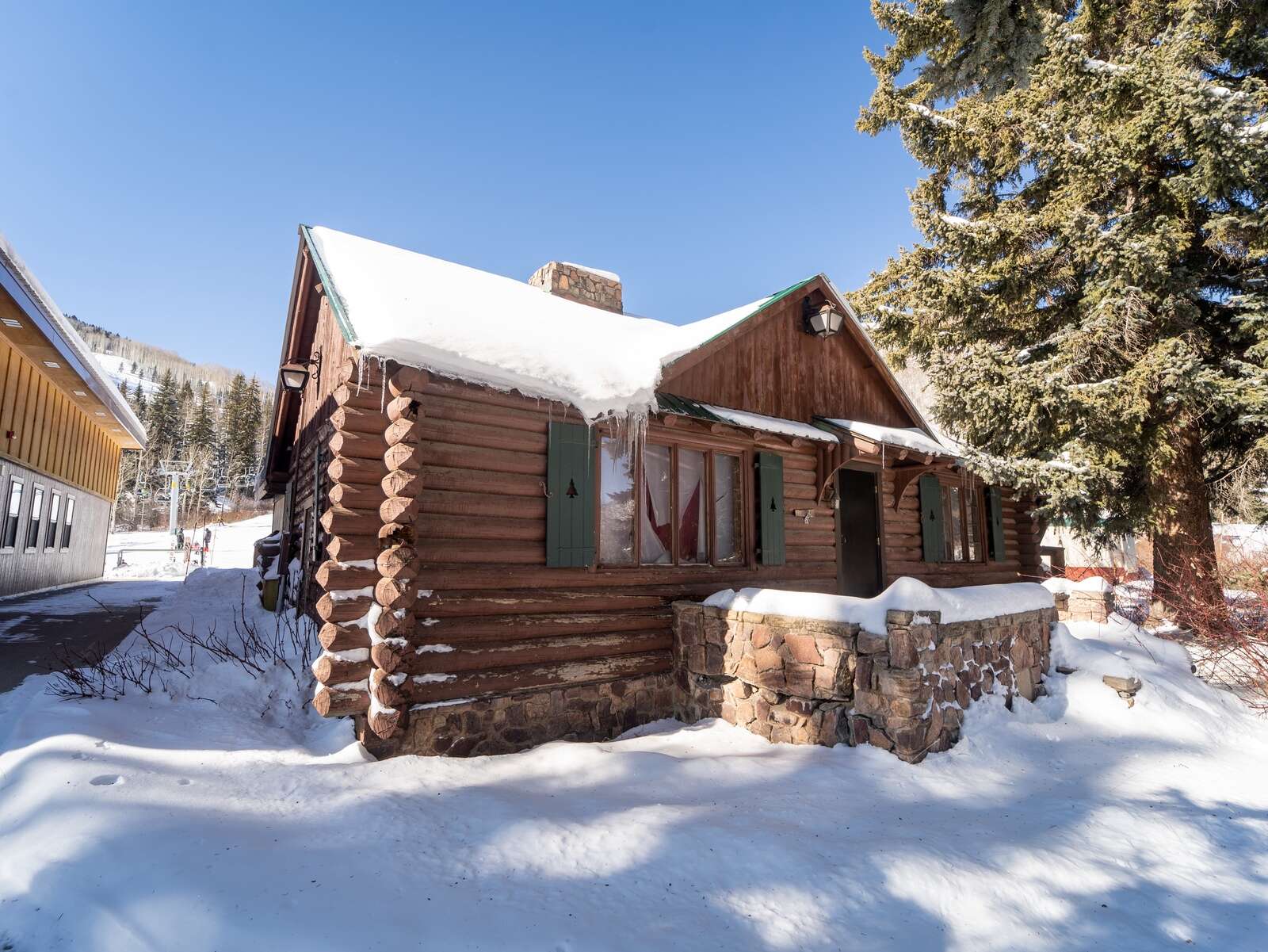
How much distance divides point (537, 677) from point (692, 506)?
9.01ft

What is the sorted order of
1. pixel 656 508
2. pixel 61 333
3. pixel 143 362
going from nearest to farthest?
pixel 656 508
pixel 61 333
pixel 143 362

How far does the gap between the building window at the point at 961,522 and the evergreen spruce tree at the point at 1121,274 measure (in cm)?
95

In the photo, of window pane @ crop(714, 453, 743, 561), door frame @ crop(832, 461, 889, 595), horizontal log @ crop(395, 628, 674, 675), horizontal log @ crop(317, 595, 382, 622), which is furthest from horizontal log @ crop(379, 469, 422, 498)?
door frame @ crop(832, 461, 889, 595)

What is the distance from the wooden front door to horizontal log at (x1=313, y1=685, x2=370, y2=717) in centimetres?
709

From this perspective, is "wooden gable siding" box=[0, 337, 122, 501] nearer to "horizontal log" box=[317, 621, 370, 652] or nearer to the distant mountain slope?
"horizontal log" box=[317, 621, 370, 652]

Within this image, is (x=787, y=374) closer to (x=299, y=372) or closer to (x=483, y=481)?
(x=483, y=481)

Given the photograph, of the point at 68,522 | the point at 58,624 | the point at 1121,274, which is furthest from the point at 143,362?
the point at 1121,274

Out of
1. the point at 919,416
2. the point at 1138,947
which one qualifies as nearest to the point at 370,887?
the point at 1138,947

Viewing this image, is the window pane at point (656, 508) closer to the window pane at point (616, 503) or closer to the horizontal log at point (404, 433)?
the window pane at point (616, 503)

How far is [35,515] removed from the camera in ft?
44.8

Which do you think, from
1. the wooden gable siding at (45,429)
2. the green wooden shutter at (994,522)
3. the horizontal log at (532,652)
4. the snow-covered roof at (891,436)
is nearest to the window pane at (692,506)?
the horizontal log at (532,652)

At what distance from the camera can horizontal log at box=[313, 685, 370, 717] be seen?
15.7 ft

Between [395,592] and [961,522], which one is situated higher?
[961,522]

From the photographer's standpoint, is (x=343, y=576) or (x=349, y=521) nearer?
(x=343, y=576)
